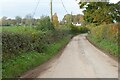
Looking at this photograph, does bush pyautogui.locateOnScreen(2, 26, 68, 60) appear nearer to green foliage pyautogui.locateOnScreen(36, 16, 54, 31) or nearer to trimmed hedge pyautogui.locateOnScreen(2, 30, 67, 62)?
trimmed hedge pyautogui.locateOnScreen(2, 30, 67, 62)

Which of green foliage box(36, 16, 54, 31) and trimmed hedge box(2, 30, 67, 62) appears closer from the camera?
trimmed hedge box(2, 30, 67, 62)

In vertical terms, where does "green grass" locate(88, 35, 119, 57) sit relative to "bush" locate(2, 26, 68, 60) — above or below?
below

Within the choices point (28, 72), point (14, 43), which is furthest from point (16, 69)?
point (14, 43)

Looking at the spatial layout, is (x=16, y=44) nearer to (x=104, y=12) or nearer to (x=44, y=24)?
(x=44, y=24)

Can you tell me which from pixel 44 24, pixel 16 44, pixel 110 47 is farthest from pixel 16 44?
pixel 44 24

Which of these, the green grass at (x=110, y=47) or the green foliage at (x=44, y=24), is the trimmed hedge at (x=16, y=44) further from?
the green foliage at (x=44, y=24)

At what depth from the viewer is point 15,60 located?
16125 millimetres

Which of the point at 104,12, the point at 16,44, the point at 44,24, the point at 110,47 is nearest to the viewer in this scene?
the point at 16,44

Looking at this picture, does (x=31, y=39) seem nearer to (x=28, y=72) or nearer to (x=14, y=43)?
(x=14, y=43)

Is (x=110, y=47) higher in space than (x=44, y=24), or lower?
lower

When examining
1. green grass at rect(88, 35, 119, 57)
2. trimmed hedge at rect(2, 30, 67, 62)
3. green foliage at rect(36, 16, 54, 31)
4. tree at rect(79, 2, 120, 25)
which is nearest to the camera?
trimmed hedge at rect(2, 30, 67, 62)

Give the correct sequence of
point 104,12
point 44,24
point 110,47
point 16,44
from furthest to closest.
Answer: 1. point 104,12
2. point 44,24
3. point 110,47
4. point 16,44

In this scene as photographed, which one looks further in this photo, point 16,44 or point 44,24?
point 44,24

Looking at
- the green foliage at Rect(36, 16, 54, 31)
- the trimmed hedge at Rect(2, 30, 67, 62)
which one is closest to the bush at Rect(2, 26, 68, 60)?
the trimmed hedge at Rect(2, 30, 67, 62)
